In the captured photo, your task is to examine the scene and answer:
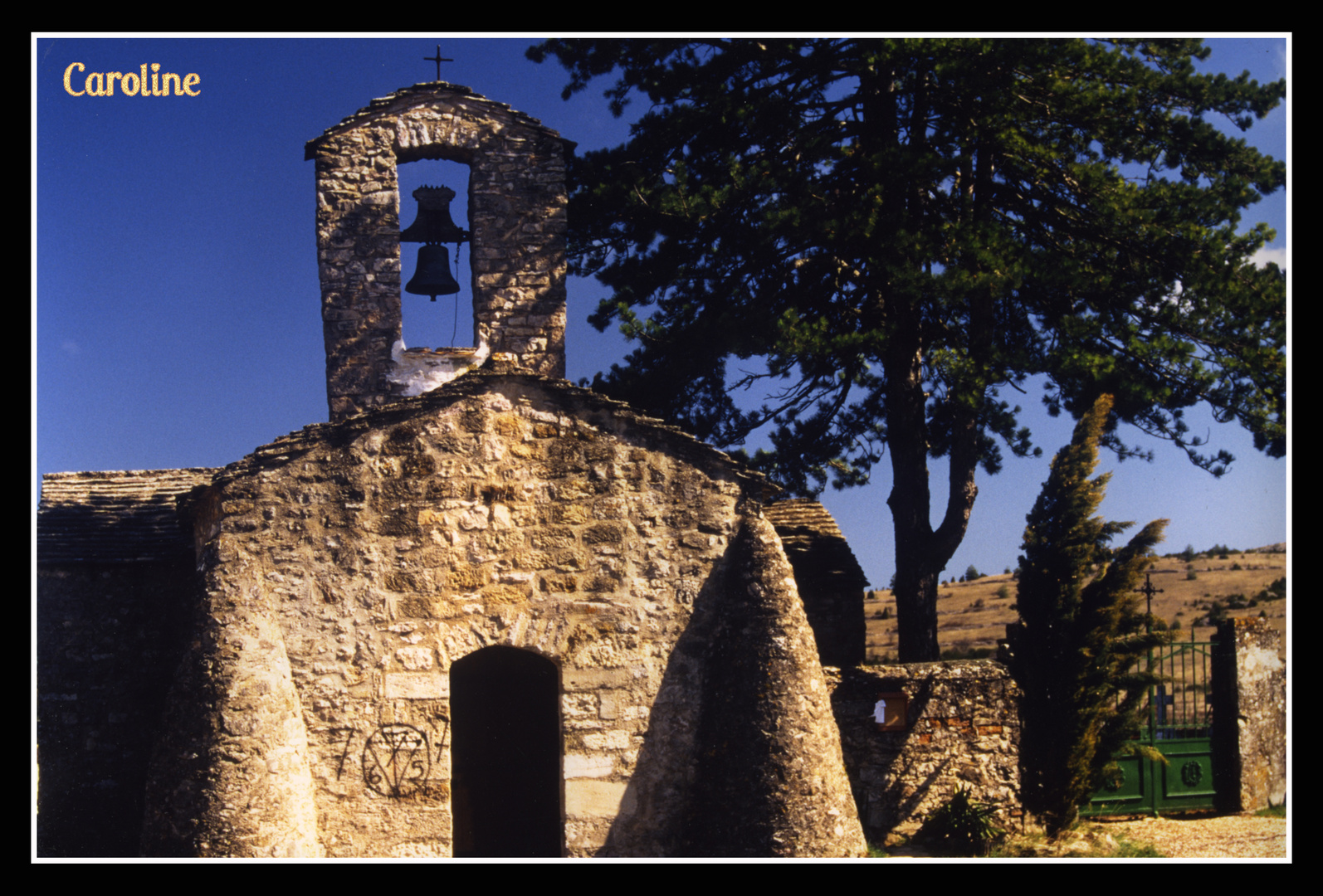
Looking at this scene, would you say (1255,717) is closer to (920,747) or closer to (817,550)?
(920,747)

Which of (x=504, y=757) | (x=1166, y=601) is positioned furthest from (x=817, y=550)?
(x=1166, y=601)

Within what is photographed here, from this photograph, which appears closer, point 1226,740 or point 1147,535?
point 1147,535

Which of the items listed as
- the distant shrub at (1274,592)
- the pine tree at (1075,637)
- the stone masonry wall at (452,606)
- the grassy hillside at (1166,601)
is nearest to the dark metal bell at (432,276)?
the stone masonry wall at (452,606)

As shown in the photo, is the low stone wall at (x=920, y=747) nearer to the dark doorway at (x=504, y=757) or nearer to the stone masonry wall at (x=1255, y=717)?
the dark doorway at (x=504, y=757)

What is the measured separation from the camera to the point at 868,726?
988 centimetres

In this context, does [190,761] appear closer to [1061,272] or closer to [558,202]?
[558,202]

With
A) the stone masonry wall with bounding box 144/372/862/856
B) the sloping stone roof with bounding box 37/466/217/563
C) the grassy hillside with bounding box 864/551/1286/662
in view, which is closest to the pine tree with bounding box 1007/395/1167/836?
the stone masonry wall with bounding box 144/372/862/856

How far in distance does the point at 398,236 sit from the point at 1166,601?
21.7 metres

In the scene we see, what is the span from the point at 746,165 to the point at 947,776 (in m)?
6.89

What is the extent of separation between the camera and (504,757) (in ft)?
32.7

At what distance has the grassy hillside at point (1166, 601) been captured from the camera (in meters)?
23.1

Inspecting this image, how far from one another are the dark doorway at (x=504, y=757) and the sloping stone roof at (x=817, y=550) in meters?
3.34

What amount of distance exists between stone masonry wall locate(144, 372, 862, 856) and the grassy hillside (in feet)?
43.6

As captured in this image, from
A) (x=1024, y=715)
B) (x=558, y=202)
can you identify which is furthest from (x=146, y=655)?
(x=1024, y=715)
